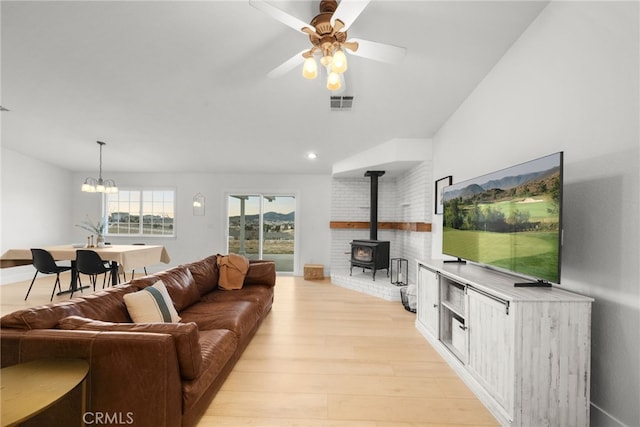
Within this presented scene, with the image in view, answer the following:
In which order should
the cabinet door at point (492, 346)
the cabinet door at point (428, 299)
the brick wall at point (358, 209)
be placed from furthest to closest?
1. the brick wall at point (358, 209)
2. the cabinet door at point (428, 299)
3. the cabinet door at point (492, 346)

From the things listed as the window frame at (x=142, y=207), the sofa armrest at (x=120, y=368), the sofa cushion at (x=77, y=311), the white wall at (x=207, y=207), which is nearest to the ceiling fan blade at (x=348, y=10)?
the sofa armrest at (x=120, y=368)

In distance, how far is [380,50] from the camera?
6.15 feet

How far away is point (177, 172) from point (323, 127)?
398 cm

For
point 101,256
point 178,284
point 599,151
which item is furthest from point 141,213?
point 599,151

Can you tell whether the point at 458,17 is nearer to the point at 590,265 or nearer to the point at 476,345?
the point at 590,265

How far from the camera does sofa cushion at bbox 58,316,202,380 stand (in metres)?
1.45

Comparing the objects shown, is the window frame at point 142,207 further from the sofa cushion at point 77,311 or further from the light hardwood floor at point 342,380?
the sofa cushion at point 77,311

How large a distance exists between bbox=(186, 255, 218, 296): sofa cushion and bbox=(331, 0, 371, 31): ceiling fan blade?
273 cm

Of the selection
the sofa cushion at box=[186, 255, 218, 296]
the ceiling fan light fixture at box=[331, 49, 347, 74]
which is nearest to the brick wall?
the sofa cushion at box=[186, 255, 218, 296]

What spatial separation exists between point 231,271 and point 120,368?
2051 millimetres

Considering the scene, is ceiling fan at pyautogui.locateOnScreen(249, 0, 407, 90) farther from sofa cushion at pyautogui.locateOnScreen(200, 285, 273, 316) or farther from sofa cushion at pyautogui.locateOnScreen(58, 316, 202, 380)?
sofa cushion at pyautogui.locateOnScreen(200, 285, 273, 316)

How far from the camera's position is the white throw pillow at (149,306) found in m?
1.98

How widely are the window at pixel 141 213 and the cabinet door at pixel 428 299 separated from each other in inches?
220

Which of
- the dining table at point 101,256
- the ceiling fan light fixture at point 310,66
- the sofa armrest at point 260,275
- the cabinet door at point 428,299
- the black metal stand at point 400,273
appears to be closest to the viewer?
the ceiling fan light fixture at point 310,66
